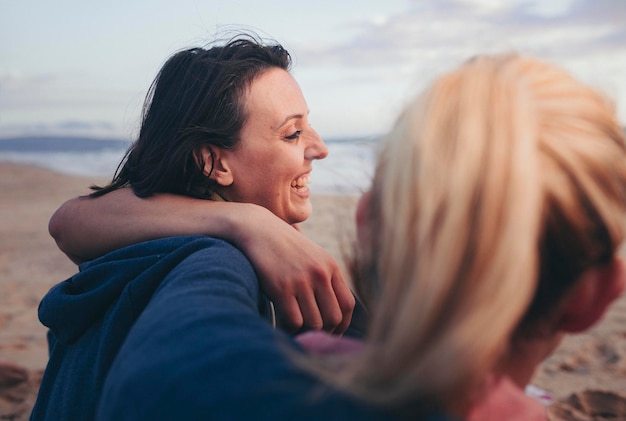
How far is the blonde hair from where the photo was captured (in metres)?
0.83

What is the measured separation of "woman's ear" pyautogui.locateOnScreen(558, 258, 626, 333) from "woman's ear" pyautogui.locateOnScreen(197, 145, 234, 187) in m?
1.49

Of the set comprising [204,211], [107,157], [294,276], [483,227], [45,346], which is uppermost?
[483,227]

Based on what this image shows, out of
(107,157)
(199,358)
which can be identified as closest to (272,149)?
(199,358)

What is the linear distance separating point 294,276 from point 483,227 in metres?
1.04

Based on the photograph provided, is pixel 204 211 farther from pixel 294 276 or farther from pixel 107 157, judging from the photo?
pixel 107 157

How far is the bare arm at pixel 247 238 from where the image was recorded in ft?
6.00

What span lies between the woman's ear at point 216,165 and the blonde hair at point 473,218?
55.6 inches

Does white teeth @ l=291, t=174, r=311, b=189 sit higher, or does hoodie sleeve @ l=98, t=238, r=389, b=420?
hoodie sleeve @ l=98, t=238, r=389, b=420

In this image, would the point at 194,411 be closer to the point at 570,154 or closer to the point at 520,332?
the point at 520,332

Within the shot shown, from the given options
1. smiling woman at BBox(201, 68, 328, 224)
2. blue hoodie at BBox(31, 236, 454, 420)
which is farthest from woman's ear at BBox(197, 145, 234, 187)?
blue hoodie at BBox(31, 236, 454, 420)

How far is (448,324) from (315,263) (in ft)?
3.42

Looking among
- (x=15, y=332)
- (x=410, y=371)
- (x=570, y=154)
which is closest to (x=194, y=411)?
(x=410, y=371)

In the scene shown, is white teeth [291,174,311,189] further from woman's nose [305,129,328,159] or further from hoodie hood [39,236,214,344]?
hoodie hood [39,236,214,344]

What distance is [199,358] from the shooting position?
97 cm
